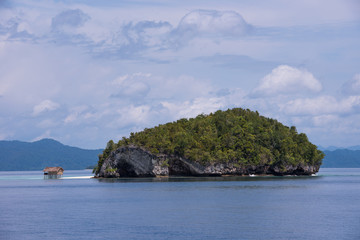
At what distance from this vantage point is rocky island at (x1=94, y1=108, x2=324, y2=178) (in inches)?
6225

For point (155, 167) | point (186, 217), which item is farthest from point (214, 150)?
point (186, 217)

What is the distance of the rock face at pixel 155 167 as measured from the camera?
158 m

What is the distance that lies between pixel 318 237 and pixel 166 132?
11731 centimetres

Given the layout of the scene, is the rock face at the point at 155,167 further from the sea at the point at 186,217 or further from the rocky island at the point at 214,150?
the sea at the point at 186,217

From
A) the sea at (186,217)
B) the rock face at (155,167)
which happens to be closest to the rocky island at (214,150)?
the rock face at (155,167)

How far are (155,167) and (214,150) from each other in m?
18.5

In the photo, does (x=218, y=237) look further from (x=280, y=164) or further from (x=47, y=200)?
(x=280, y=164)

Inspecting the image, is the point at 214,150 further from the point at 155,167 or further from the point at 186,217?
the point at 186,217

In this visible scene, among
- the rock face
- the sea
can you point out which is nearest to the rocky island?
the rock face

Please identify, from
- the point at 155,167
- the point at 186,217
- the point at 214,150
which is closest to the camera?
the point at 186,217

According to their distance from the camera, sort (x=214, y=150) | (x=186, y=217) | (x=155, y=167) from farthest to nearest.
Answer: (x=214, y=150)
(x=155, y=167)
(x=186, y=217)

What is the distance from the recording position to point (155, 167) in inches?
6245

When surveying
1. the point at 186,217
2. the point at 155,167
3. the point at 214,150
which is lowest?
the point at 186,217

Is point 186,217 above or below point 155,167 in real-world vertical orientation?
below
